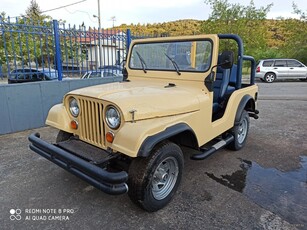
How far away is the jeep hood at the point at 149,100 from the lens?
240 cm

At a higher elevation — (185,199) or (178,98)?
(178,98)

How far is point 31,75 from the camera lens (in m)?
5.61

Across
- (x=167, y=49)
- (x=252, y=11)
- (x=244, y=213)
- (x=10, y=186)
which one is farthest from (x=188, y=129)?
(x=252, y=11)

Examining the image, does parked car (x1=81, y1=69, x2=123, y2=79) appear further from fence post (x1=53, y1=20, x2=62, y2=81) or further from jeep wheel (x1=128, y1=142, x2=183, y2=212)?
jeep wheel (x1=128, y1=142, x2=183, y2=212)

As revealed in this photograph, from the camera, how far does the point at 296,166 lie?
12.2 ft

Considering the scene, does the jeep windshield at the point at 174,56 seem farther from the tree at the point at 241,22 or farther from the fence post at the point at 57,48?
the tree at the point at 241,22

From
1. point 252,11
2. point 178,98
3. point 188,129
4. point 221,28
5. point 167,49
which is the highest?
point 252,11

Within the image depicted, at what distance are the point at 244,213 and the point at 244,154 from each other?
1762 millimetres

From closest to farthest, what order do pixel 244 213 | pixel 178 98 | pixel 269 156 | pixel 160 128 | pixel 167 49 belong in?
pixel 160 128
pixel 244 213
pixel 178 98
pixel 167 49
pixel 269 156

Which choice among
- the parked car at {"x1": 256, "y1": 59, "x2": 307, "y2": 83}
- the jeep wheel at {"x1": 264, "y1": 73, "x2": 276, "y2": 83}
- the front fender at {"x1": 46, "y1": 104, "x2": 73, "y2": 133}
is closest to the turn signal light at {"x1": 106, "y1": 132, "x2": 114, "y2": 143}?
the front fender at {"x1": 46, "y1": 104, "x2": 73, "y2": 133}

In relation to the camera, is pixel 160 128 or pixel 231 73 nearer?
pixel 160 128

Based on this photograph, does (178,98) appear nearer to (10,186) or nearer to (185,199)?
(185,199)

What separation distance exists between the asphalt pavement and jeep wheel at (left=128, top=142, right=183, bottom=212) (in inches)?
6.0

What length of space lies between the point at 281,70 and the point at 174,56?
52.7 ft
